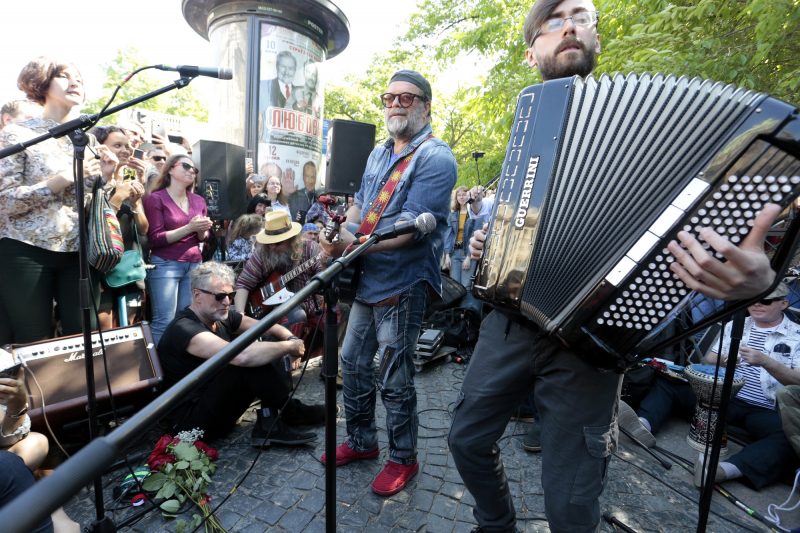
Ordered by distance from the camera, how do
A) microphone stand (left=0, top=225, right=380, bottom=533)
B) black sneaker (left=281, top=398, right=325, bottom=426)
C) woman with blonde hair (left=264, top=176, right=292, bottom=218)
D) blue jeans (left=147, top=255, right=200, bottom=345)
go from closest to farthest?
1. microphone stand (left=0, top=225, right=380, bottom=533)
2. black sneaker (left=281, top=398, right=325, bottom=426)
3. blue jeans (left=147, top=255, right=200, bottom=345)
4. woman with blonde hair (left=264, top=176, right=292, bottom=218)

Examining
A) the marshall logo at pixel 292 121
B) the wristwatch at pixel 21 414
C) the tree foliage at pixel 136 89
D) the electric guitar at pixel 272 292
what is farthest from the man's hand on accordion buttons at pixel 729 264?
the tree foliage at pixel 136 89

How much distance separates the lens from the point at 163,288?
4199mm

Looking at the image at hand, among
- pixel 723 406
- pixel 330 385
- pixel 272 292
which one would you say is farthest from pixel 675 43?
pixel 330 385

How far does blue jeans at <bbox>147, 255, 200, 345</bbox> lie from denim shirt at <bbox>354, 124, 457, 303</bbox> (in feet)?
8.15

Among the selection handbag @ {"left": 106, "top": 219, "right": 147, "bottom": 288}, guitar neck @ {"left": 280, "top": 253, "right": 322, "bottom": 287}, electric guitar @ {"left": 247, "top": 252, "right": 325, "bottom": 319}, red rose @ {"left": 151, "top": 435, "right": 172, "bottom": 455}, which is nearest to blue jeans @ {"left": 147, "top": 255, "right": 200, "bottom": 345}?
handbag @ {"left": 106, "top": 219, "right": 147, "bottom": 288}

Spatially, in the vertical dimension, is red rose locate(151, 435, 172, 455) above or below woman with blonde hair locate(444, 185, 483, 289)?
below

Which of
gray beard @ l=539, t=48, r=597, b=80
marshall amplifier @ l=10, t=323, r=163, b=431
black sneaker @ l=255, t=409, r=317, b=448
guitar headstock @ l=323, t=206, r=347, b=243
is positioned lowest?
black sneaker @ l=255, t=409, r=317, b=448

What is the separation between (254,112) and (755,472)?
9.57 metres

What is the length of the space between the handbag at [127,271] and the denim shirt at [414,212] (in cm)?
226

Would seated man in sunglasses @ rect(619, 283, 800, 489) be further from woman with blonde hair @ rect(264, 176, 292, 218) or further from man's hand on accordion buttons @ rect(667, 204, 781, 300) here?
woman with blonde hair @ rect(264, 176, 292, 218)

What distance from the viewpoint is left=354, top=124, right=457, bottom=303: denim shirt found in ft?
7.83

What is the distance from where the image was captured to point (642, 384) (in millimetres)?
3986

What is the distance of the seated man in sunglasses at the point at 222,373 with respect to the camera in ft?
10.1

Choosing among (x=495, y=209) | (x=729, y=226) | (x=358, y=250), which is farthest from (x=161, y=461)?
(x=729, y=226)
